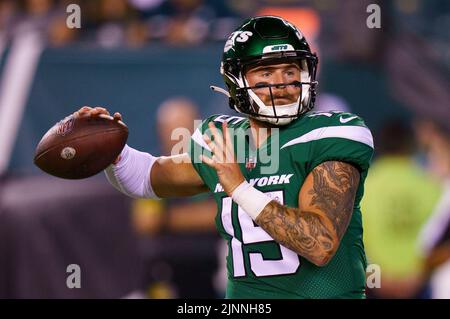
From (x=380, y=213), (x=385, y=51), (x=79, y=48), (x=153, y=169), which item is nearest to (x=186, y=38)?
(x=79, y=48)

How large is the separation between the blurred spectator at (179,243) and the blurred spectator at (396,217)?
1028mm

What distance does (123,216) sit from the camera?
259 inches

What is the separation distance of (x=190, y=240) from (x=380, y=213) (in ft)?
4.12

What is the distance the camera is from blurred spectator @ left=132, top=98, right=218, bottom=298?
267 inches

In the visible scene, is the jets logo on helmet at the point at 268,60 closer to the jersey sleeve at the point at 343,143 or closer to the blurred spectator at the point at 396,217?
the jersey sleeve at the point at 343,143

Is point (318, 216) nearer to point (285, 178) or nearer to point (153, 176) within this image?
point (285, 178)

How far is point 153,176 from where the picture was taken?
4.04m

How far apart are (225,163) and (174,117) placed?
3532 mm

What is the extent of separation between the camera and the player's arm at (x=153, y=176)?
3.97m

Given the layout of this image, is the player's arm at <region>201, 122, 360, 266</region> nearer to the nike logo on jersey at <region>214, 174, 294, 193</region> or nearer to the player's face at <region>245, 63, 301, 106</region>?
the nike logo on jersey at <region>214, 174, 294, 193</region>

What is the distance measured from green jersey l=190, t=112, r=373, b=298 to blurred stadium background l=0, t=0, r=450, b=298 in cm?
274

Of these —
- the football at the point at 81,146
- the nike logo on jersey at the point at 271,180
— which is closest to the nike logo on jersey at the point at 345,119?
the nike logo on jersey at the point at 271,180

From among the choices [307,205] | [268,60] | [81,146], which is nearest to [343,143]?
[307,205]

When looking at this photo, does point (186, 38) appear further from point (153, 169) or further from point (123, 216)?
point (153, 169)
